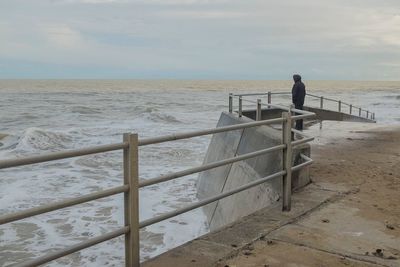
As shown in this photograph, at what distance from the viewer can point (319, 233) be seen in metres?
4.96

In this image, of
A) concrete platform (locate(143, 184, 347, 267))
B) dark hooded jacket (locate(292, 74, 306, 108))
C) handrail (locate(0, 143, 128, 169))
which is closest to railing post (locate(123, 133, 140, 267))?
handrail (locate(0, 143, 128, 169))

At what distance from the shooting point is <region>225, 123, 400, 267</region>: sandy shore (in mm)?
4254

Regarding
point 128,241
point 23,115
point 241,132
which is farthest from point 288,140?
point 23,115

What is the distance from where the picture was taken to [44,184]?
12.1m

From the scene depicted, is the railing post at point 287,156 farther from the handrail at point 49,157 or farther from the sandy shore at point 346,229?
the handrail at point 49,157

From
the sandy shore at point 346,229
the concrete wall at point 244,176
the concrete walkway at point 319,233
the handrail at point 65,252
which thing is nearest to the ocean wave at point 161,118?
the concrete wall at point 244,176

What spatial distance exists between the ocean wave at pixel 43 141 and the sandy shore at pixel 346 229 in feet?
49.7

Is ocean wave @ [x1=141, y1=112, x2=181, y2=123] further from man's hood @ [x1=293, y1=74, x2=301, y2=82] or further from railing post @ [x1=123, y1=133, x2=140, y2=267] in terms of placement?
railing post @ [x1=123, y1=133, x2=140, y2=267]

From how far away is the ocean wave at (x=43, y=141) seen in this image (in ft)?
69.3

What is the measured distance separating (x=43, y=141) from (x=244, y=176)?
1592 centimetres

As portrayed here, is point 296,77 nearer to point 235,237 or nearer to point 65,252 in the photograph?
point 235,237

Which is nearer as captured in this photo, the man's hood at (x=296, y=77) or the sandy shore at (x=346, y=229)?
the sandy shore at (x=346, y=229)

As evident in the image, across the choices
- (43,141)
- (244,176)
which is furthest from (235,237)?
(43,141)

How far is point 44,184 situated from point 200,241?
8344 mm
